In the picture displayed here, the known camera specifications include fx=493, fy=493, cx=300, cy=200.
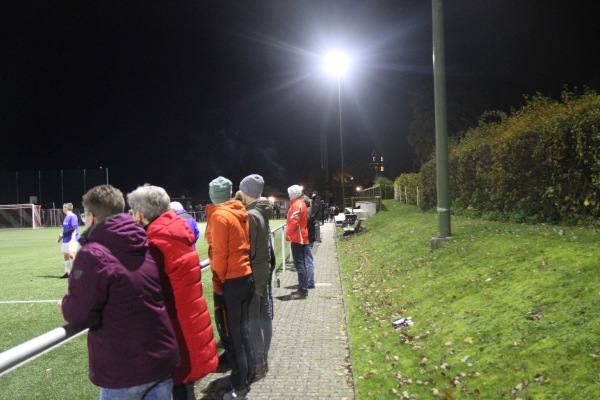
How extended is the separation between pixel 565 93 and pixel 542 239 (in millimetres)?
4424

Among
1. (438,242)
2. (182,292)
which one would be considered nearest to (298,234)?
(438,242)

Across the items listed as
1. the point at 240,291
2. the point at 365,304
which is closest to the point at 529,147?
the point at 365,304


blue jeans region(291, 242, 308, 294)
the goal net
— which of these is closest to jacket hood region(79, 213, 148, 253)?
blue jeans region(291, 242, 308, 294)

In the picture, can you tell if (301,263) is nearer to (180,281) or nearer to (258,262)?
(258,262)

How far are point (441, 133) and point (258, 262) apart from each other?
6094 mm

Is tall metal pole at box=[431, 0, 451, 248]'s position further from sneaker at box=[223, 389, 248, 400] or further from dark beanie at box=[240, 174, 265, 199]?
sneaker at box=[223, 389, 248, 400]

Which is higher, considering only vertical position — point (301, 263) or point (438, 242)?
point (438, 242)

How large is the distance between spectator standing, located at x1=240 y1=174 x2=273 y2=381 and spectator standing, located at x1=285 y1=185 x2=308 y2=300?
341cm

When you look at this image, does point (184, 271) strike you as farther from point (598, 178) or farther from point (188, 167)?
point (188, 167)

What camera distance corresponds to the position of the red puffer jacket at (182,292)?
9.63 ft

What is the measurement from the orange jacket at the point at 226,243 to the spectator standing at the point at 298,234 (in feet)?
13.7

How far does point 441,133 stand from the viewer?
9.68 meters

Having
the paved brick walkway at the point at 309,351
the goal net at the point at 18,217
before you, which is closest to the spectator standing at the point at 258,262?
the paved brick walkway at the point at 309,351

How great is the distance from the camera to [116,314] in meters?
2.41
